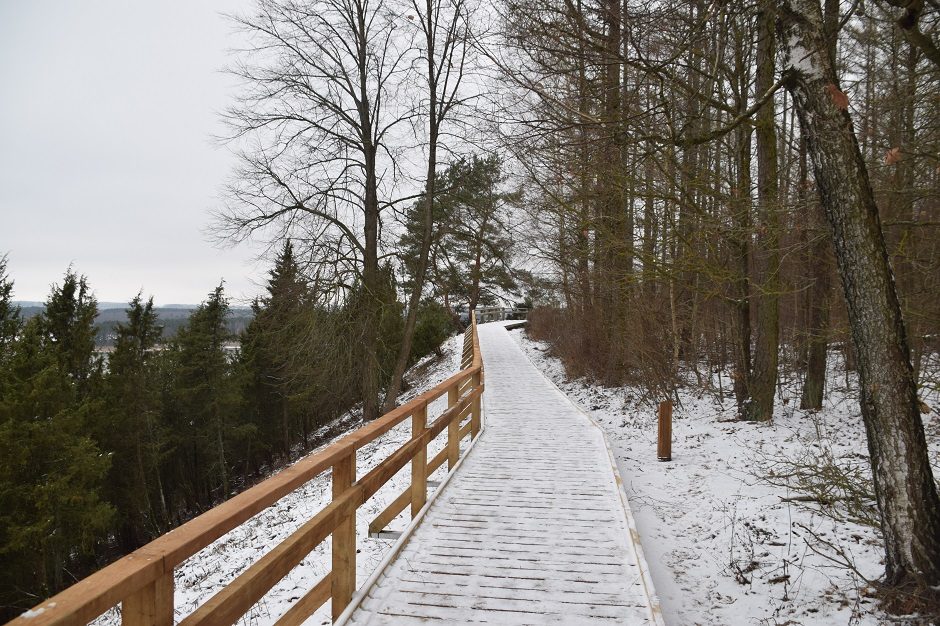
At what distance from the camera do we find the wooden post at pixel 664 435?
7.68m

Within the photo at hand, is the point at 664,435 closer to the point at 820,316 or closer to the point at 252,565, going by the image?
the point at 820,316

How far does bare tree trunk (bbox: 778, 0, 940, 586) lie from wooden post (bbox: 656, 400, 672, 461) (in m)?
4.15

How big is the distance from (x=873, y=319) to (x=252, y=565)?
4.01 metres

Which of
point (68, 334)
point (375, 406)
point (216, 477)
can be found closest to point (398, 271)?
point (375, 406)

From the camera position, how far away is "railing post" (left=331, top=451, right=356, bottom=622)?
3275 millimetres

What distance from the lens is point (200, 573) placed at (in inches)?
303

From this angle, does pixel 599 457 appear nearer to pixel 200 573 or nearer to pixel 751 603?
pixel 751 603

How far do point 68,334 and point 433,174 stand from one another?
891 inches

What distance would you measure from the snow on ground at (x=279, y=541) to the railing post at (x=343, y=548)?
959 mm

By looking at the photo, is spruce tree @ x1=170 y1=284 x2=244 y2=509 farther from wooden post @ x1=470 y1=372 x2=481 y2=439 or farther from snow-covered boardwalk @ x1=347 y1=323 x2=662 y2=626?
snow-covered boardwalk @ x1=347 y1=323 x2=662 y2=626

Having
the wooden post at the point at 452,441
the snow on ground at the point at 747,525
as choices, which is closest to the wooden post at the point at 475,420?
the wooden post at the point at 452,441

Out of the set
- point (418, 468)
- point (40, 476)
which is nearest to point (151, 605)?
point (418, 468)

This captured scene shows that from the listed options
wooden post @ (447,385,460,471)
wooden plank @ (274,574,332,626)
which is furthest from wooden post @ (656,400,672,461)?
wooden plank @ (274,574,332,626)

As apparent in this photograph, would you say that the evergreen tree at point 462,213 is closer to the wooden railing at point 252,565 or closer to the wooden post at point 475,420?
the wooden post at point 475,420
